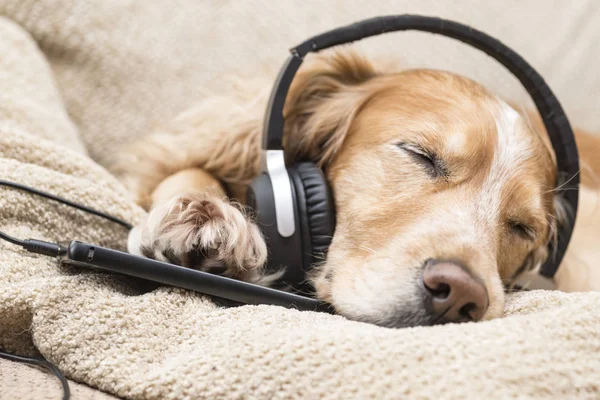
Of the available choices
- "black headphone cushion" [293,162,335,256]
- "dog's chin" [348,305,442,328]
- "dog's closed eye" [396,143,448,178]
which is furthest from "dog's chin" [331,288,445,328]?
"dog's closed eye" [396,143,448,178]

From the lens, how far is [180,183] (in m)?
1.51

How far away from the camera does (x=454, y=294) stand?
96 centimetres

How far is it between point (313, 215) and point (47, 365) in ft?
1.92

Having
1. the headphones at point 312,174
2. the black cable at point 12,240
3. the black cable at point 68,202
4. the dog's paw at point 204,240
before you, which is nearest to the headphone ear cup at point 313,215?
the headphones at point 312,174

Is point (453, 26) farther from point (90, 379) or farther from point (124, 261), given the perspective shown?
point (90, 379)

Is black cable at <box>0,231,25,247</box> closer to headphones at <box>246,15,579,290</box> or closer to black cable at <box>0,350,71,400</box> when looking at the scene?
black cable at <box>0,350,71,400</box>

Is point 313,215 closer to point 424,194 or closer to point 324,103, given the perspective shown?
point 424,194

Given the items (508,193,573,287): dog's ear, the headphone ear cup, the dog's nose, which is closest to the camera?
the dog's nose

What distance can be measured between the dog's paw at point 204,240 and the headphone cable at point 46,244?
0.11 meters

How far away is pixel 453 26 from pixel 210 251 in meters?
0.77

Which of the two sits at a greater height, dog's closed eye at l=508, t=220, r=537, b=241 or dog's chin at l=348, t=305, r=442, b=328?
dog's closed eye at l=508, t=220, r=537, b=241

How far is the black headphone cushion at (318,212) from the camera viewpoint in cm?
121

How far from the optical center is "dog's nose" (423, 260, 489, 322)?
0.96 metres

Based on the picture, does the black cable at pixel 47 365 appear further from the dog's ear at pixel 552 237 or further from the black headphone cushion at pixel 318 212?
the dog's ear at pixel 552 237
